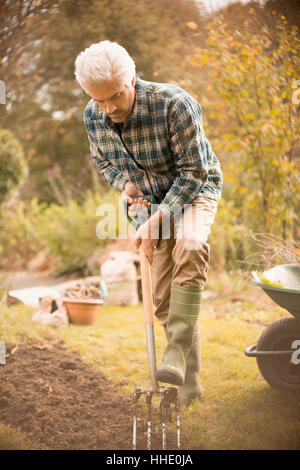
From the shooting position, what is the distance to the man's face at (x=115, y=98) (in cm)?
169

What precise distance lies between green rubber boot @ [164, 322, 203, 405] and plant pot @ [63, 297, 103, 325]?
1435mm

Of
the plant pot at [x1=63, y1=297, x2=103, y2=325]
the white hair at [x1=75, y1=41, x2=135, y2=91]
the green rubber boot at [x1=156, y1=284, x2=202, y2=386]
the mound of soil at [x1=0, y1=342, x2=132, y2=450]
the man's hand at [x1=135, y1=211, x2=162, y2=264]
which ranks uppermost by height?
the white hair at [x1=75, y1=41, x2=135, y2=91]

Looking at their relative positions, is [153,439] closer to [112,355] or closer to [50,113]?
[112,355]

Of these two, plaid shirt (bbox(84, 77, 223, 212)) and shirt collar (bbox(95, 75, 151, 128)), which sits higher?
shirt collar (bbox(95, 75, 151, 128))

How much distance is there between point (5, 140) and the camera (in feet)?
20.5

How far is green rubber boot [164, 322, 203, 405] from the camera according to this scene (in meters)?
2.10

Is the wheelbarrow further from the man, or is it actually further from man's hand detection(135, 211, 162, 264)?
man's hand detection(135, 211, 162, 264)

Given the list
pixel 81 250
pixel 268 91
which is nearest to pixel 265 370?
pixel 268 91

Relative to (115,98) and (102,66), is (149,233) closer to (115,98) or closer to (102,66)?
(115,98)

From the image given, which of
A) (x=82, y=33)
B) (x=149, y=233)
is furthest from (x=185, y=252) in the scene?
(x=82, y=33)

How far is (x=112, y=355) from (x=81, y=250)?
247 centimetres

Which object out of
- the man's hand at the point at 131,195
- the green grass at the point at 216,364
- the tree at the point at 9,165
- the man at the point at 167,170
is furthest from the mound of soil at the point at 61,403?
the tree at the point at 9,165

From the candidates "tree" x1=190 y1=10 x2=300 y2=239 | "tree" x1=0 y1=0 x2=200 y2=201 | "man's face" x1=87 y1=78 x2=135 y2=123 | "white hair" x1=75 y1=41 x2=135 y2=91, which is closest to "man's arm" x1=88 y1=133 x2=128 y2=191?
"man's face" x1=87 y1=78 x2=135 y2=123

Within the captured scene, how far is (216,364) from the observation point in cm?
262
